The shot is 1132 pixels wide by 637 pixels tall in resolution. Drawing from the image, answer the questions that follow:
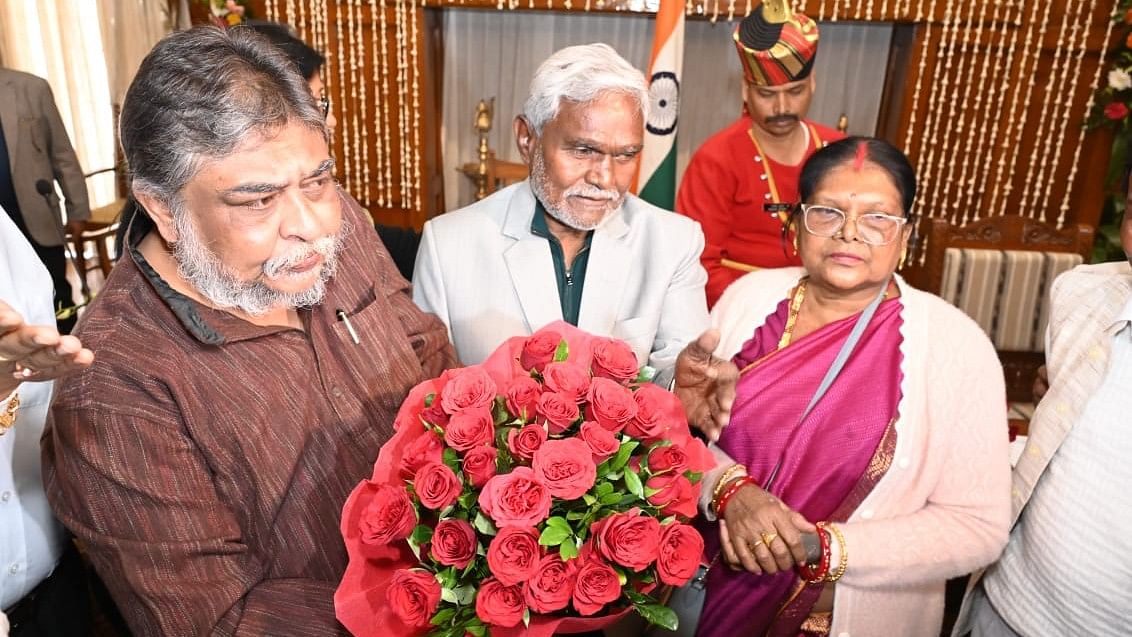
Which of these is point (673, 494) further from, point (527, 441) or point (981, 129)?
point (981, 129)

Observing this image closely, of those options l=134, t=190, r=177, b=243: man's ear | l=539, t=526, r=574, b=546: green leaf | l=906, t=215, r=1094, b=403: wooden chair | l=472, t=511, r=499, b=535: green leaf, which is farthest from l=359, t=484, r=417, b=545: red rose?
l=906, t=215, r=1094, b=403: wooden chair

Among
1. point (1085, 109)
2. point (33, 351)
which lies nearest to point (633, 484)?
point (33, 351)

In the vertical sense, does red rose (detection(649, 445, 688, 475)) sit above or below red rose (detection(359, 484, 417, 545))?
above

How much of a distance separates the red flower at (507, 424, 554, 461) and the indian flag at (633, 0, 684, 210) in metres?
3.23

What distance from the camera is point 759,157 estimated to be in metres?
3.30

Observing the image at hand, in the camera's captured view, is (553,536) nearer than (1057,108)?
Yes

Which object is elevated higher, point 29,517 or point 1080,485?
point 1080,485

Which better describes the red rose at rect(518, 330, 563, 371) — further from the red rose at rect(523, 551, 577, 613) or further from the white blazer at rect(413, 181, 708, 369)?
the white blazer at rect(413, 181, 708, 369)

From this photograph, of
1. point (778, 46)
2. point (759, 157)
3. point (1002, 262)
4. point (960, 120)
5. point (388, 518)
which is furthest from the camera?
point (960, 120)

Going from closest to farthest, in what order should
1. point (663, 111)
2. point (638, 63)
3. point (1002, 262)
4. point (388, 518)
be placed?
point (388, 518)
point (1002, 262)
point (663, 111)
point (638, 63)

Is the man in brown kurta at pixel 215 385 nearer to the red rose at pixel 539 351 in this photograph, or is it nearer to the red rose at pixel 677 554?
the red rose at pixel 539 351

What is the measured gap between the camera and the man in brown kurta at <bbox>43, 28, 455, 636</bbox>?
51.0 inches

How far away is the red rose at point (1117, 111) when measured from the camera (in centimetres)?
534

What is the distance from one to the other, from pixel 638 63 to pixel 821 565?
5841 millimetres
